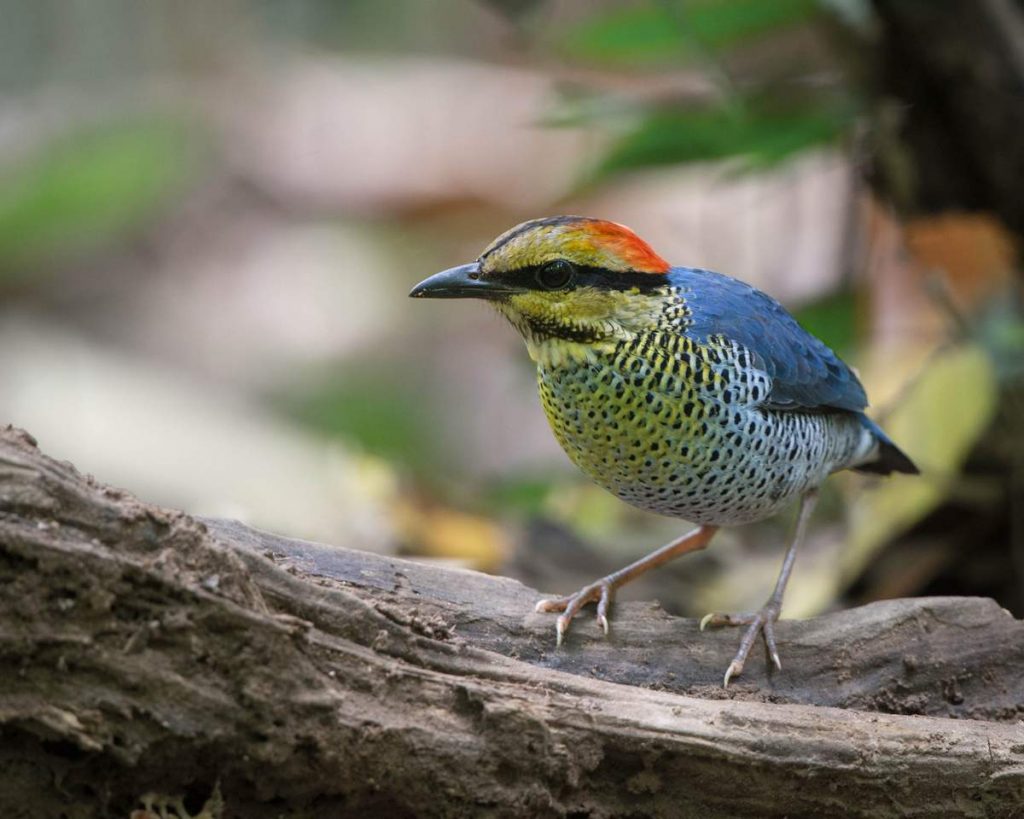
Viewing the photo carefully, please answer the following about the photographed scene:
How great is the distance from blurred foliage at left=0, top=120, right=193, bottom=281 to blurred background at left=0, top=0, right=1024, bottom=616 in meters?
0.03

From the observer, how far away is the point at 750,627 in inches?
156

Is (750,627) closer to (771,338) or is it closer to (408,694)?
(771,338)

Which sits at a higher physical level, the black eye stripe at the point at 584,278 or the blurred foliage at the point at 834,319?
the blurred foliage at the point at 834,319

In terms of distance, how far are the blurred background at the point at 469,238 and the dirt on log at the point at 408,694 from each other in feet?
6.44

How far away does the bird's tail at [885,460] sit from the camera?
467cm

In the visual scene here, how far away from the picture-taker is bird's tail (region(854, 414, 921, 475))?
4.67 metres

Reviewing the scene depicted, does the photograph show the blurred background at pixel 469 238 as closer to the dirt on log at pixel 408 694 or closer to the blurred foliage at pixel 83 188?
the blurred foliage at pixel 83 188

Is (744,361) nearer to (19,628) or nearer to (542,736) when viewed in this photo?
(542,736)

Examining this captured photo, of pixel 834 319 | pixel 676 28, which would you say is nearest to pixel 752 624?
pixel 834 319

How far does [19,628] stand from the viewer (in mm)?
2643

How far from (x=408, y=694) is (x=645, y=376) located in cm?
122

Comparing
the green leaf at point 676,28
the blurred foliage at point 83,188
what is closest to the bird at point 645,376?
the green leaf at point 676,28

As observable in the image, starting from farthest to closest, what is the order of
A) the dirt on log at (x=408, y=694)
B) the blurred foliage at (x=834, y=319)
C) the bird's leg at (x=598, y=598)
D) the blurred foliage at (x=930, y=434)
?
the blurred foliage at (x=834, y=319) → the blurred foliage at (x=930, y=434) → the bird's leg at (x=598, y=598) → the dirt on log at (x=408, y=694)

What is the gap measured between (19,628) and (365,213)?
35.9 ft
